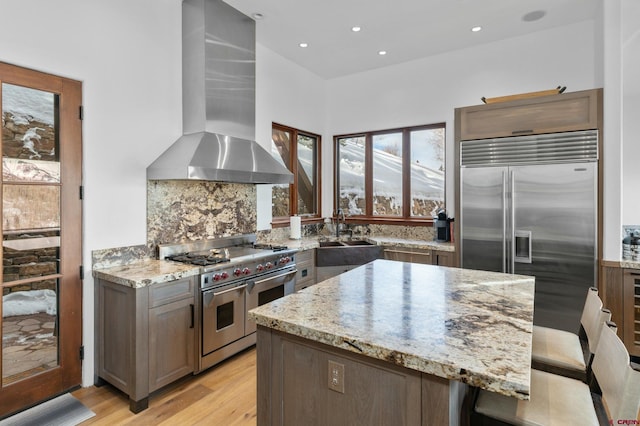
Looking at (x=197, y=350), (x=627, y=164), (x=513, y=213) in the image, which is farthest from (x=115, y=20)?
(x=627, y=164)

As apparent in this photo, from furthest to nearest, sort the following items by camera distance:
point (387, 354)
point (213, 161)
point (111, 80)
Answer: point (213, 161)
point (111, 80)
point (387, 354)

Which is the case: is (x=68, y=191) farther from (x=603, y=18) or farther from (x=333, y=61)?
(x=603, y=18)

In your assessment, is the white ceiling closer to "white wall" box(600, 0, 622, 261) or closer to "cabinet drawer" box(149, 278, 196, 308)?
"white wall" box(600, 0, 622, 261)

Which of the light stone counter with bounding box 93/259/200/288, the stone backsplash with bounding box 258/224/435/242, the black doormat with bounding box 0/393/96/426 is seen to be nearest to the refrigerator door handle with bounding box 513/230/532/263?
the stone backsplash with bounding box 258/224/435/242

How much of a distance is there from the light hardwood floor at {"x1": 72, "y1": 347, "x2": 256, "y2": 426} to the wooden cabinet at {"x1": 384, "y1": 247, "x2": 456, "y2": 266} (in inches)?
85.7

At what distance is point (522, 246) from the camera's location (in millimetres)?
3420

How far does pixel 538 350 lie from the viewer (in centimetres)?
180

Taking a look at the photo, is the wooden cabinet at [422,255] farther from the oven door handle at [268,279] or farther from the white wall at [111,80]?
the white wall at [111,80]

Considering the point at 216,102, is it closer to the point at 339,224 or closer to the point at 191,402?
the point at 191,402

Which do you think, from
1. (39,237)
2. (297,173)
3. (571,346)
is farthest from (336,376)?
(297,173)

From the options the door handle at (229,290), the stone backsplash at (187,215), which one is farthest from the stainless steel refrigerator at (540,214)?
the stone backsplash at (187,215)

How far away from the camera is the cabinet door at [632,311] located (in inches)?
117

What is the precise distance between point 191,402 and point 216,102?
2527 millimetres

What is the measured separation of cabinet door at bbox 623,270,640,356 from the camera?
2.98 metres
